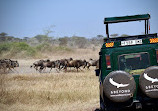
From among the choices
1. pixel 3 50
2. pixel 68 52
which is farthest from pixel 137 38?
pixel 68 52

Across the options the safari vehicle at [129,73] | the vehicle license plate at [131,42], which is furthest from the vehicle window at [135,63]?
the vehicle license plate at [131,42]

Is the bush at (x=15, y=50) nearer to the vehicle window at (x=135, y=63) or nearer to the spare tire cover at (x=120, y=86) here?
the vehicle window at (x=135, y=63)

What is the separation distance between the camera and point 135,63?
27.1 feet

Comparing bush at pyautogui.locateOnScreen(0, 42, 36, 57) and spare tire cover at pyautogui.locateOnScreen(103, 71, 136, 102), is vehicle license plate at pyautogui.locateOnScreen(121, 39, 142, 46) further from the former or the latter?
bush at pyautogui.locateOnScreen(0, 42, 36, 57)

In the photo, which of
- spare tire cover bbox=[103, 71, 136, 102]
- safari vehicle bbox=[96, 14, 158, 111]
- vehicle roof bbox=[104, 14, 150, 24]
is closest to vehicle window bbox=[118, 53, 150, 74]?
safari vehicle bbox=[96, 14, 158, 111]

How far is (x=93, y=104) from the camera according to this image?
12359 mm

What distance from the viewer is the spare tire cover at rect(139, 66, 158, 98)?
7.10 metres

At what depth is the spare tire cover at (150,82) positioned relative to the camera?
279 inches

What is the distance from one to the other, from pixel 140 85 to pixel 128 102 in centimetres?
51

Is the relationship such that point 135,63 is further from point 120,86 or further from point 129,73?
point 120,86

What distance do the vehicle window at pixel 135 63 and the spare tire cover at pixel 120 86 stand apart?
0.96 m

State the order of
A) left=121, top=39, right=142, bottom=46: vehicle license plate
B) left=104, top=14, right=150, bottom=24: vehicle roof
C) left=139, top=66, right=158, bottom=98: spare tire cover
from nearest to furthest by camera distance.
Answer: left=139, top=66, right=158, bottom=98: spare tire cover < left=121, top=39, right=142, bottom=46: vehicle license plate < left=104, top=14, right=150, bottom=24: vehicle roof

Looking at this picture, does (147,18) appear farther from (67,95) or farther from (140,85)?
(67,95)

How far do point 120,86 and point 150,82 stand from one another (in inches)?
26.5
